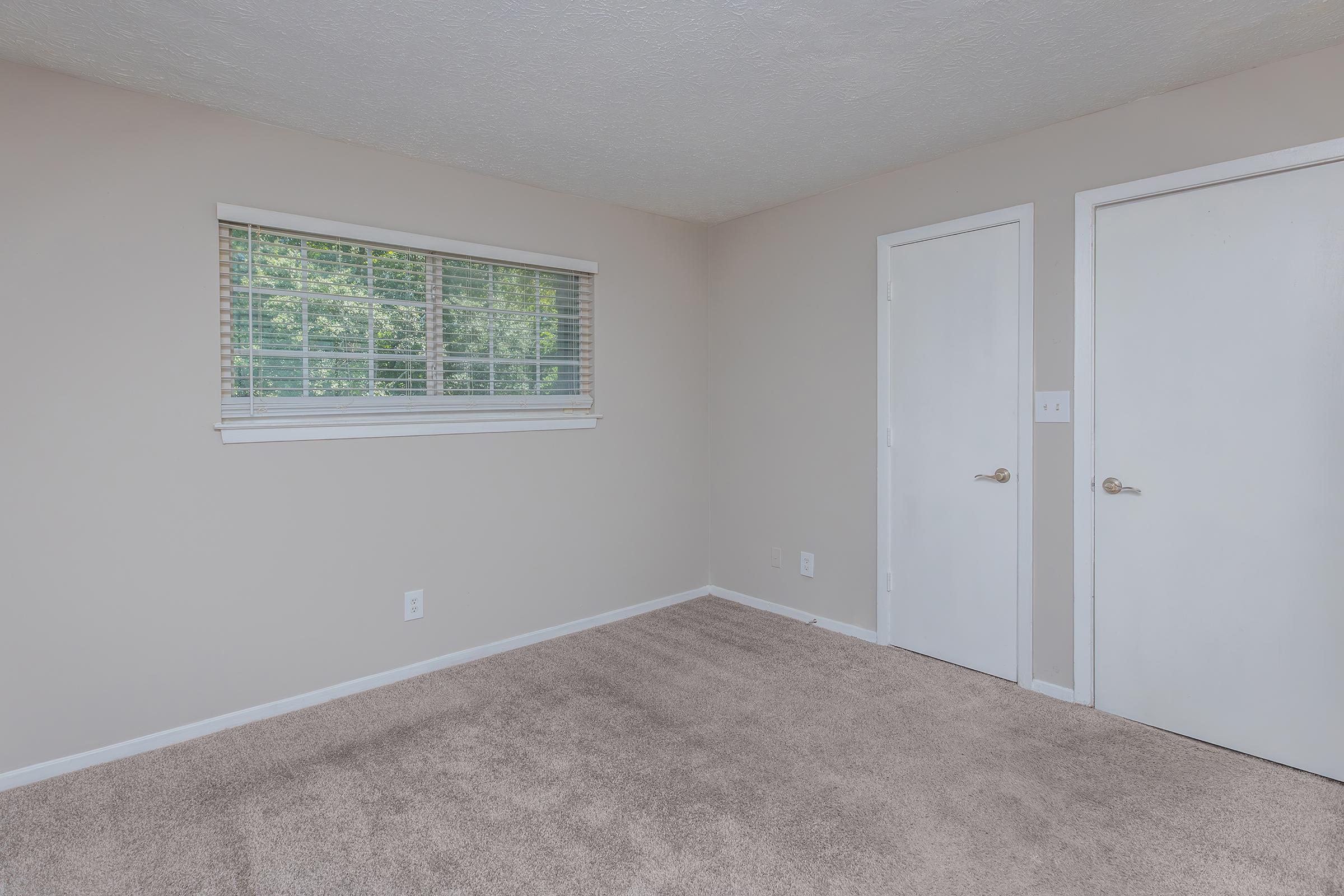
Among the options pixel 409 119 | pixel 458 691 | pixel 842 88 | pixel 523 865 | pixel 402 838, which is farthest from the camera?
pixel 458 691

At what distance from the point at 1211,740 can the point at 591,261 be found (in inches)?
138

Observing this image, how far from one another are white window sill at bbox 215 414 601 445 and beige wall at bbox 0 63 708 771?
0.05m

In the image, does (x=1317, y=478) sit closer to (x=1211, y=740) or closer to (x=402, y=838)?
(x=1211, y=740)

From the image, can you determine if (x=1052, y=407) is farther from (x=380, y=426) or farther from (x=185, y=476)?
(x=185, y=476)

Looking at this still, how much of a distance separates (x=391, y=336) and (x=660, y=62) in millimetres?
1723

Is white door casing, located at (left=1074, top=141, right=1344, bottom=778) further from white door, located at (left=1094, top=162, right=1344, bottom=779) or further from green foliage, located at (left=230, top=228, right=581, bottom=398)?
green foliage, located at (left=230, top=228, right=581, bottom=398)

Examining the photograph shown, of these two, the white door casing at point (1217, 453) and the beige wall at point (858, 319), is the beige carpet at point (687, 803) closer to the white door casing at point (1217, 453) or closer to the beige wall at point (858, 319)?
the white door casing at point (1217, 453)

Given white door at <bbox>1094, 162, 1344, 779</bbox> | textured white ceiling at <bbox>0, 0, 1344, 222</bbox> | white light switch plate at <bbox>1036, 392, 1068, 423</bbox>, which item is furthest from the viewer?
white light switch plate at <bbox>1036, 392, 1068, 423</bbox>

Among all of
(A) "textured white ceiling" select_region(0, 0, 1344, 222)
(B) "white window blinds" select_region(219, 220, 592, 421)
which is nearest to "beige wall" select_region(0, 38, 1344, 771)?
(B) "white window blinds" select_region(219, 220, 592, 421)

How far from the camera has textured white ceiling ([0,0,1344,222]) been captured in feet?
6.62

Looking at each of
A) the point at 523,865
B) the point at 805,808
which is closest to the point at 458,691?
the point at 523,865

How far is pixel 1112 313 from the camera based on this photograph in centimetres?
275

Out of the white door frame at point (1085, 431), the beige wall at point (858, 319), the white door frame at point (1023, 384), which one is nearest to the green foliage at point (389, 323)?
the beige wall at point (858, 319)

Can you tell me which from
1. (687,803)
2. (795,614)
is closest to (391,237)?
(687,803)
